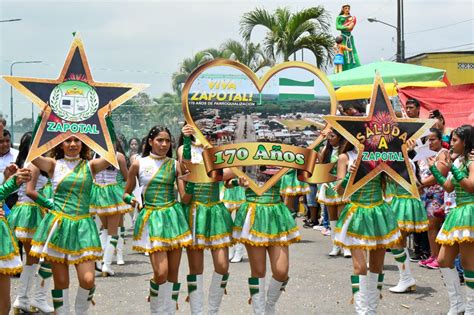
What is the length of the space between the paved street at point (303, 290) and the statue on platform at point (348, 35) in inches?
306

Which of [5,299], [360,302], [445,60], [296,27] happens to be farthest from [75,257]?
[445,60]

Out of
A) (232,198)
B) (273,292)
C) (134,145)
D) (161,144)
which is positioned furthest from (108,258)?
(134,145)

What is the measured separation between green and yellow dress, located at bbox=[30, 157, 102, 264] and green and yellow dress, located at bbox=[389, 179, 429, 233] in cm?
415

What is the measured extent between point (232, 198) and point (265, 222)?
4373 millimetres

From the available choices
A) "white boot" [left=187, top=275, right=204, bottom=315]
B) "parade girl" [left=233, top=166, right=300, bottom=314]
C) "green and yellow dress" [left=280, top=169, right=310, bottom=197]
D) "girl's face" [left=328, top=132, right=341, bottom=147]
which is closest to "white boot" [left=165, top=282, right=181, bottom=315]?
"white boot" [left=187, top=275, right=204, bottom=315]

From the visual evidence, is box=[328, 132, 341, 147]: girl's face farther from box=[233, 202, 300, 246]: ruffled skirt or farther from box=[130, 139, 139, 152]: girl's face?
box=[130, 139, 139, 152]: girl's face

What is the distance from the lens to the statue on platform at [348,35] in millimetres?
17188

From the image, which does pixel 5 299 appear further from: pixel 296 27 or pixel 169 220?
pixel 296 27

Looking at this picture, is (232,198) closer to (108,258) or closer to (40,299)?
(108,258)

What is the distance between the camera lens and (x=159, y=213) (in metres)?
6.06

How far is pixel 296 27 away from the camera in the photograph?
18797mm

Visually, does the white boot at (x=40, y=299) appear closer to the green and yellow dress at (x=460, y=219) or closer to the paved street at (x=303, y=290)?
the paved street at (x=303, y=290)

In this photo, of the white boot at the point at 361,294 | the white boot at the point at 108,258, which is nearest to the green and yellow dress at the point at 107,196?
the white boot at the point at 108,258

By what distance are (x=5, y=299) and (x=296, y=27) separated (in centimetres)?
1482
